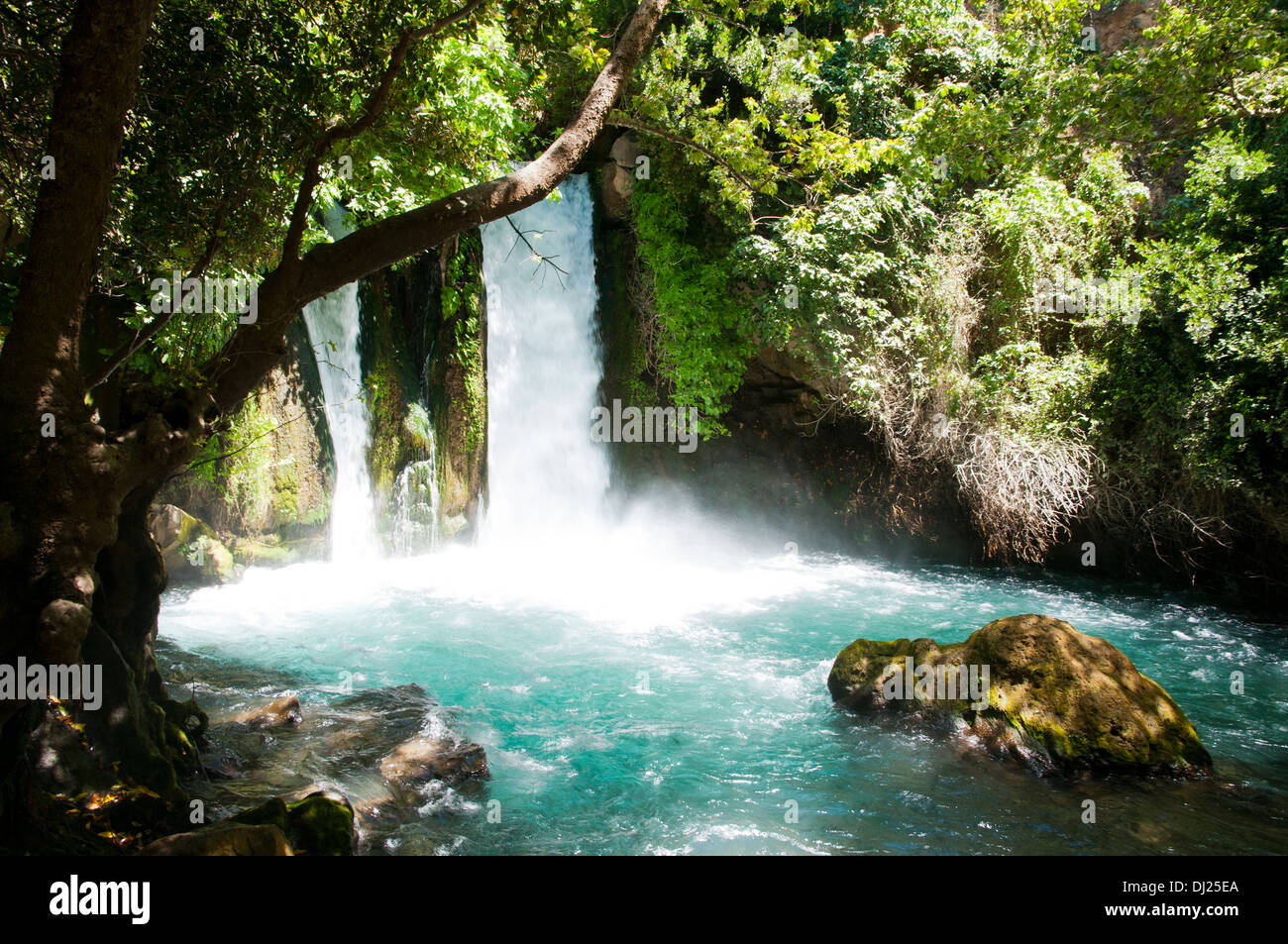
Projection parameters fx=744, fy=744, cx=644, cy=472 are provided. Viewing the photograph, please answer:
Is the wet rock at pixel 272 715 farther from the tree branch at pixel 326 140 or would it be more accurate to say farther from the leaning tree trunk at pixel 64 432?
the tree branch at pixel 326 140

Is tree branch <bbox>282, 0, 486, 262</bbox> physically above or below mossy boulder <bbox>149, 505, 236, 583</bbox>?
above

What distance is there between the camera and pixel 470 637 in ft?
28.9

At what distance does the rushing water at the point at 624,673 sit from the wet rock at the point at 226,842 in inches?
33.8

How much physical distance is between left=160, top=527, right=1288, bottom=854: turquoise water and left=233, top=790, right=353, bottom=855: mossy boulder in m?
0.37

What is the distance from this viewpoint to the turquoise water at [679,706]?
471cm

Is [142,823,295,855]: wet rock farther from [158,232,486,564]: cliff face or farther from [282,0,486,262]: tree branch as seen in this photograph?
[158,232,486,564]: cliff face

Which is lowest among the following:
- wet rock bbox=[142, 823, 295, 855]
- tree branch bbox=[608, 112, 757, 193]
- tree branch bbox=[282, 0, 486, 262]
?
wet rock bbox=[142, 823, 295, 855]

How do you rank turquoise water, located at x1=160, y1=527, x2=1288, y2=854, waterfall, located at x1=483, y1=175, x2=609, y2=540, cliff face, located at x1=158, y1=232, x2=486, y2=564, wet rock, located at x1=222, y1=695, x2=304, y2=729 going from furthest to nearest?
waterfall, located at x1=483, y1=175, x2=609, y2=540, cliff face, located at x1=158, y1=232, x2=486, y2=564, wet rock, located at x1=222, y1=695, x2=304, y2=729, turquoise water, located at x1=160, y1=527, x2=1288, y2=854

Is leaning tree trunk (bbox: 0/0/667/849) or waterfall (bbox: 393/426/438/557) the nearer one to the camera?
leaning tree trunk (bbox: 0/0/667/849)

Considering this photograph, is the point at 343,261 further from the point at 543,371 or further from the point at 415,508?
the point at 543,371

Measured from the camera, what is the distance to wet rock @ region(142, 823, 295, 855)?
10.4 feet

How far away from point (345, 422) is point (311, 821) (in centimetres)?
848

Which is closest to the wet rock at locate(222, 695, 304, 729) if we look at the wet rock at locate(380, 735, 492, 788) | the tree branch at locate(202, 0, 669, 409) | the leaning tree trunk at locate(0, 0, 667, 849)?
the wet rock at locate(380, 735, 492, 788)

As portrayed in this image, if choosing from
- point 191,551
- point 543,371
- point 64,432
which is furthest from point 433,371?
point 64,432
